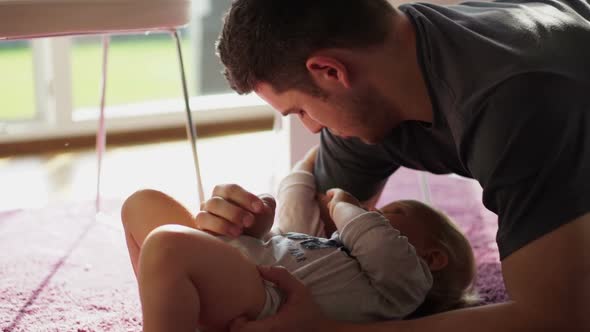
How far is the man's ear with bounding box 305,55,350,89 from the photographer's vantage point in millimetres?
1223

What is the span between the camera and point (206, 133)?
306 cm

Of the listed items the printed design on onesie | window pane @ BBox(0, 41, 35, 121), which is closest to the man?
the printed design on onesie

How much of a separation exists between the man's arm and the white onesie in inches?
3.0

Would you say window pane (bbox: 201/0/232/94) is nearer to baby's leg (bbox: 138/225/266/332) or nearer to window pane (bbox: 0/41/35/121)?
window pane (bbox: 0/41/35/121)

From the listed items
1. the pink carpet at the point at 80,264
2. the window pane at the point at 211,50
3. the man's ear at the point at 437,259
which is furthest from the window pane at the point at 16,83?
the man's ear at the point at 437,259

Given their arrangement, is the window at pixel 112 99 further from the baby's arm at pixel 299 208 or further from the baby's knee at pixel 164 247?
the baby's knee at pixel 164 247

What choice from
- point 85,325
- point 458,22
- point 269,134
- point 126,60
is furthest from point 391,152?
point 126,60

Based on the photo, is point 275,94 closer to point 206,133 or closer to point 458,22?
point 458,22

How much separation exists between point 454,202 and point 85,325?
1.14 metres

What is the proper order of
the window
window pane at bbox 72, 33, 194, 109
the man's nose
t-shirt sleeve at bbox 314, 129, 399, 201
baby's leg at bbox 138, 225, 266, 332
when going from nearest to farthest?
baby's leg at bbox 138, 225, 266, 332 → the man's nose → t-shirt sleeve at bbox 314, 129, 399, 201 → the window → window pane at bbox 72, 33, 194, 109

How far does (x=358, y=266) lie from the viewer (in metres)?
1.27

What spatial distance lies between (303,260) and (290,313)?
0.49 ft

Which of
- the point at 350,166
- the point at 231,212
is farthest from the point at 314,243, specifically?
the point at 350,166

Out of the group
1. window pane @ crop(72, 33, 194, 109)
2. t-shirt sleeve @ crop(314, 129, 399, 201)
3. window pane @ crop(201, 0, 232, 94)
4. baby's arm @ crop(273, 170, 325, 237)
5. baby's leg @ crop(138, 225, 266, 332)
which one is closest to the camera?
baby's leg @ crop(138, 225, 266, 332)
